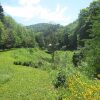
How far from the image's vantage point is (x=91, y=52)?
27.3 metres

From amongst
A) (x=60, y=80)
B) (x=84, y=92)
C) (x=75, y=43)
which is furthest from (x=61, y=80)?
(x=75, y=43)

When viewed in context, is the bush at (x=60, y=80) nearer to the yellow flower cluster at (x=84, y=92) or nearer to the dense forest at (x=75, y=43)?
the dense forest at (x=75, y=43)

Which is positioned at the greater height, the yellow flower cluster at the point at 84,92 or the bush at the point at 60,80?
the yellow flower cluster at the point at 84,92

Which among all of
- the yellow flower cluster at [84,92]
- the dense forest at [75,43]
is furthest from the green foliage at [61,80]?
the yellow flower cluster at [84,92]

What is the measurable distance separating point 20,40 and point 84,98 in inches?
3727

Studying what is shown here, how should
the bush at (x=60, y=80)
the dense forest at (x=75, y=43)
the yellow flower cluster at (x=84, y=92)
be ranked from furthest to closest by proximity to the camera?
the dense forest at (x=75, y=43) < the bush at (x=60, y=80) < the yellow flower cluster at (x=84, y=92)

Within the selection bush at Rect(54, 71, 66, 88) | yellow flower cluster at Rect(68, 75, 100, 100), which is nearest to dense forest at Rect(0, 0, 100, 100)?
bush at Rect(54, 71, 66, 88)

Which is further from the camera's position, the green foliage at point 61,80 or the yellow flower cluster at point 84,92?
the green foliage at point 61,80

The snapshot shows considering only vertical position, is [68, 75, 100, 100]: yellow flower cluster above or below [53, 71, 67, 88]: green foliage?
above

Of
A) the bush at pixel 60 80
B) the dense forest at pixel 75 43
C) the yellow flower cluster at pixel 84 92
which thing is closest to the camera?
the yellow flower cluster at pixel 84 92

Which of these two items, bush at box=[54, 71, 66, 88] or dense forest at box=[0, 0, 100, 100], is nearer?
bush at box=[54, 71, 66, 88]

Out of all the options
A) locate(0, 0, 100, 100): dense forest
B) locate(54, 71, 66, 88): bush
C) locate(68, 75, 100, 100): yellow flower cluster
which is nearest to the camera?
locate(68, 75, 100, 100): yellow flower cluster

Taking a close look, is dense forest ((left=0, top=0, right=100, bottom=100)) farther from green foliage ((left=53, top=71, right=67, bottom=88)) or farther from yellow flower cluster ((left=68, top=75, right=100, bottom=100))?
yellow flower cluster ((left=68, top=75, right=100, bottom=100))

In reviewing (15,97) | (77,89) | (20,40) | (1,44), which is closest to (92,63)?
(15,97)
